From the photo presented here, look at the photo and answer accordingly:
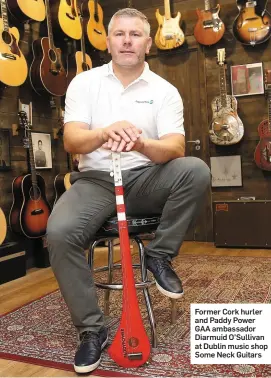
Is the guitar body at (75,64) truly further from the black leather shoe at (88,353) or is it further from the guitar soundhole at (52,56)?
the black leather shoe at (88,353)

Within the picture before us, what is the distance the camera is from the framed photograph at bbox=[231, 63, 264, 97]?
13.0 feet

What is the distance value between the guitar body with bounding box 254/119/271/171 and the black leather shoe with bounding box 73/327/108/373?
8.91 feet

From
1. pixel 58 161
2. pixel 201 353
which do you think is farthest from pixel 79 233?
pixel 58 161

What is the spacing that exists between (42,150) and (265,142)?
1966 millimetres

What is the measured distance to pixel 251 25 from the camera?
3881 mm

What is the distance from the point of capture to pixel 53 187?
375 centimetres

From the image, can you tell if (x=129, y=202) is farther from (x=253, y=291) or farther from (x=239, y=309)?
(x=253, y=291)

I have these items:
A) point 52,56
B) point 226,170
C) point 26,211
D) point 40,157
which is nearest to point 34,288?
point 26,211

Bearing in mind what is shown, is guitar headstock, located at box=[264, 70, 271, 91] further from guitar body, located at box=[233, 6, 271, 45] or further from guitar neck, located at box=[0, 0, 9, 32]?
guitar neck, located at box=[0, 0, 9, 32]

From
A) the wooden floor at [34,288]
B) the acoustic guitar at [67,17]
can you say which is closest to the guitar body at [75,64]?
the acoustic guitar at [67,17]

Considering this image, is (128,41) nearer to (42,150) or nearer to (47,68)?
(47,68)

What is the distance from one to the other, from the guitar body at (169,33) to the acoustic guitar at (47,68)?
1.12 meters

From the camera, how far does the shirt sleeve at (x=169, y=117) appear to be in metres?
1.80

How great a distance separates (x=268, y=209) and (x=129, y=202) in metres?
2.25
